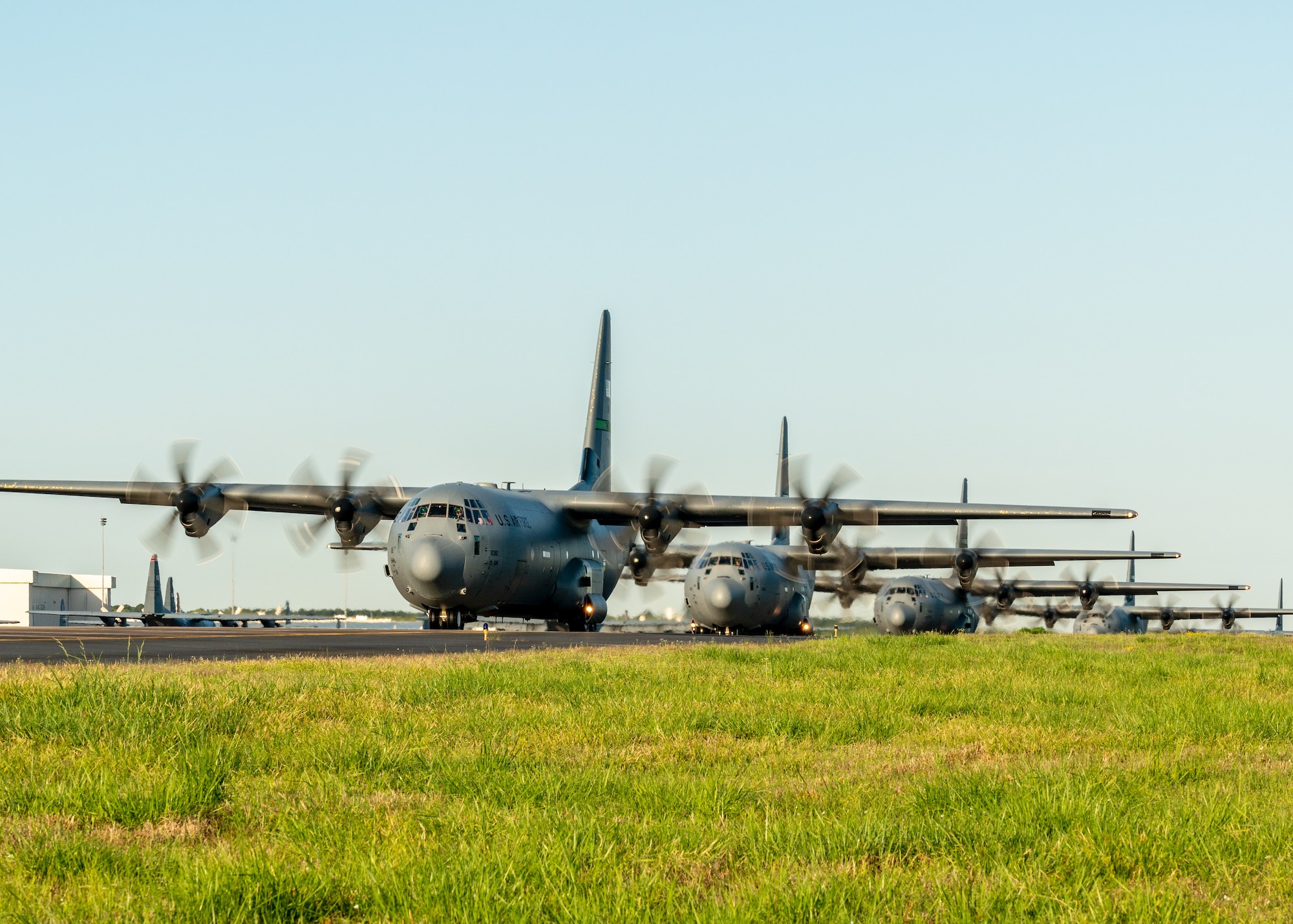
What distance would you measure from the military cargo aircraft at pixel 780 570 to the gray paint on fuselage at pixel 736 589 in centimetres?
3

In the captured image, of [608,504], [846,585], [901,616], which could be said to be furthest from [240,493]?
[846,585]

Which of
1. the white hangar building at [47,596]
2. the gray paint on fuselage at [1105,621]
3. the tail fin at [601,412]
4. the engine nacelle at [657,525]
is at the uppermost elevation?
the tail fin at [601,412]

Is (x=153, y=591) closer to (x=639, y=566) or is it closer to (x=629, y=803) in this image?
(x=639, y=566)

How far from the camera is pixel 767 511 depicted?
4141 centimetres

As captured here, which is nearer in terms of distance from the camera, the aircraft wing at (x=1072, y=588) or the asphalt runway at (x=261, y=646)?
the asphalt runway at (x=261, y=646)

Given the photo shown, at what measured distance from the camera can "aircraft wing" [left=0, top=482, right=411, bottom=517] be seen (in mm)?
40156

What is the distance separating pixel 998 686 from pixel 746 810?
7.58 meters

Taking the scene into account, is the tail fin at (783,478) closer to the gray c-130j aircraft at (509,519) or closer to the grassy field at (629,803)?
the gray c-130j aircraft at (509,519)

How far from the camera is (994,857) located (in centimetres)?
476

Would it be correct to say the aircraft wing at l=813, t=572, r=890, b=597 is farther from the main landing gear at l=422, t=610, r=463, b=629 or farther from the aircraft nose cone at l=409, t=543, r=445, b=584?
the aircraft nose cone at l=409, t=543, r=445, b=584

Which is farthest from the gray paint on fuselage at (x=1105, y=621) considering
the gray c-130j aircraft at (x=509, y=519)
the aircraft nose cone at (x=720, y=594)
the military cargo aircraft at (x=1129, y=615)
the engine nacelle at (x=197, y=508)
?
the engine nacelle at (x=197, y=508)

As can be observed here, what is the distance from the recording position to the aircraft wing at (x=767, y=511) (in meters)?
38.5

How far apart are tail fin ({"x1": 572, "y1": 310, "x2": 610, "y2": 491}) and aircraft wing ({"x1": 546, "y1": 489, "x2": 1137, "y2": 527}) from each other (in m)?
9.60

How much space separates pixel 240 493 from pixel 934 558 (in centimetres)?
3422
